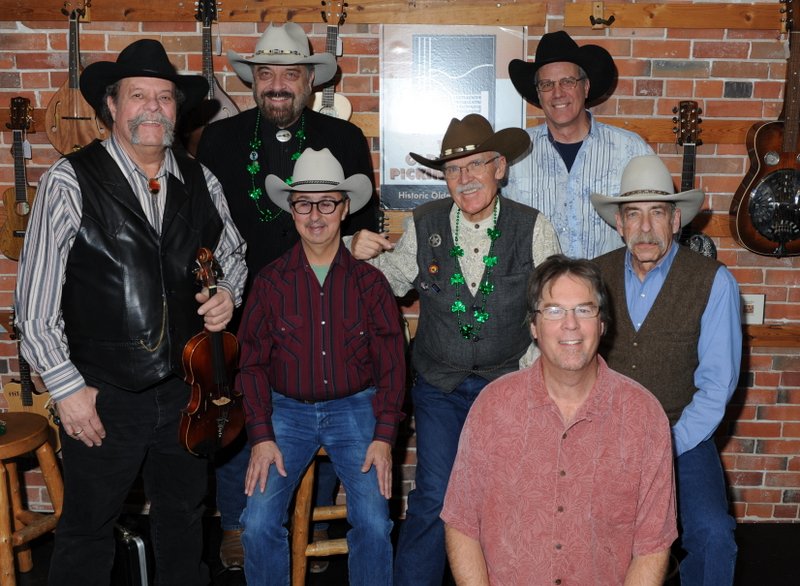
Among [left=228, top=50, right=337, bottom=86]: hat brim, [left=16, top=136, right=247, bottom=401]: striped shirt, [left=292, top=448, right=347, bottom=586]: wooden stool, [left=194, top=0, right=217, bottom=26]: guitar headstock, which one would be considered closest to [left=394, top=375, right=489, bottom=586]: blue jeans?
[left=292, top=448, right=347, bottom=586]: wooden stool

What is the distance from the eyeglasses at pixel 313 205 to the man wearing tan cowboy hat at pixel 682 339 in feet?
3.25

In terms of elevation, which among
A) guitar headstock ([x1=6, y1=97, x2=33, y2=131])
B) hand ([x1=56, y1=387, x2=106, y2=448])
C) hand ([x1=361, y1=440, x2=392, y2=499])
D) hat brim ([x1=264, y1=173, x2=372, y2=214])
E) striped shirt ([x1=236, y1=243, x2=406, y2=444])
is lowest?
hand ([x1=361, y1=440, x2=392, y2=499])

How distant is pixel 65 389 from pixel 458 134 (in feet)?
5.16

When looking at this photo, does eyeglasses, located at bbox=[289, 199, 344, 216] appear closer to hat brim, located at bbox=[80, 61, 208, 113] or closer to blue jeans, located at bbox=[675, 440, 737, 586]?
hat brim, located at bbox=[80, 61, 208, 113]

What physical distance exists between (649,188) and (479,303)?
732 millimetres

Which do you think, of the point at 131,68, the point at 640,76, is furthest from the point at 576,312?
the point at 640,76

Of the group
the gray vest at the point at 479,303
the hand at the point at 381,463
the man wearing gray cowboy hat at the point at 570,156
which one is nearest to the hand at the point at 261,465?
the hand at the point at 381,463

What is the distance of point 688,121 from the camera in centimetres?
363

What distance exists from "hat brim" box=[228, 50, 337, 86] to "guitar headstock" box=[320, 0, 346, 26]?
27 cm

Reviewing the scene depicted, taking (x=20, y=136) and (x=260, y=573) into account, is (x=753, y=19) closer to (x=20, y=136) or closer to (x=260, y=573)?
(x=260, y=573)

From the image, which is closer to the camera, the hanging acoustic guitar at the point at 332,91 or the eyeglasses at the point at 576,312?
the eyeglasses at the point at 576,312

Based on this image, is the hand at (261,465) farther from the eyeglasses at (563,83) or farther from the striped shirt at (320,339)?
the eyeglasses at (563,83)

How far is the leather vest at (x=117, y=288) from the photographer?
254 cm

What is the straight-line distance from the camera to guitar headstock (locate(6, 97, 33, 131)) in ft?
11.8
